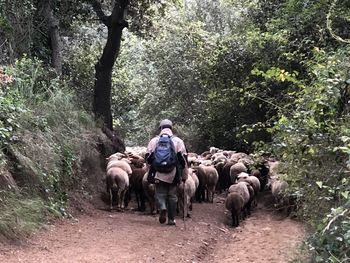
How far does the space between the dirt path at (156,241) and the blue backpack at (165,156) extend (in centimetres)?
105

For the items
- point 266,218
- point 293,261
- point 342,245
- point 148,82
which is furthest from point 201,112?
point 342,245

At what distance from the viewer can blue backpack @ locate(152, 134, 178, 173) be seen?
9.41 meters

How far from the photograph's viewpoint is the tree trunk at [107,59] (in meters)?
14.7

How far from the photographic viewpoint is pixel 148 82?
1087 inches

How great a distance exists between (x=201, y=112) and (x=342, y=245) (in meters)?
19.9

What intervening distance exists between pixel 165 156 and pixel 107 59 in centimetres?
634

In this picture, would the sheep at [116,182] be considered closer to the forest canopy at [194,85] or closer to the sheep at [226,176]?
the forest canopy at [194,85]

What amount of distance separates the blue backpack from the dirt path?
105 cm

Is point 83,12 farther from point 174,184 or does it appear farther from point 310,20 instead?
point 174,184

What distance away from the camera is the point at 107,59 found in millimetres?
→ 15000

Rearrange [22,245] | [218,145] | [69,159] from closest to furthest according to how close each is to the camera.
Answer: [22,245] < [69,159] < [218,145]

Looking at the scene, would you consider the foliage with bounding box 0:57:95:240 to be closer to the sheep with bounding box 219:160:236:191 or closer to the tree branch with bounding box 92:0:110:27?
the tree branch with bounding box 92:0:110:27

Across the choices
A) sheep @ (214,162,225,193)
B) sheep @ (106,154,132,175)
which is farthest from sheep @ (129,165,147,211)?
sheep @ (214,162,225,193)

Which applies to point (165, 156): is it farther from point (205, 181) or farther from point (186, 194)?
point (205, 181)
